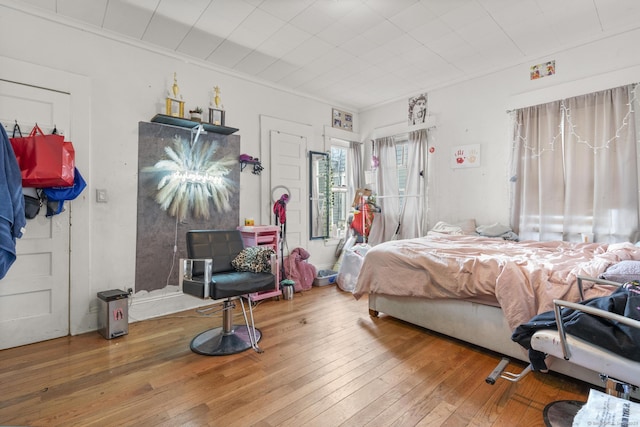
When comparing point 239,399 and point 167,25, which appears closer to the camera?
point 239,399

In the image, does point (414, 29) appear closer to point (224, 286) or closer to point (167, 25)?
point (167, 25)

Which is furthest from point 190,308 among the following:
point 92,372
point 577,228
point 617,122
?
point 617,122

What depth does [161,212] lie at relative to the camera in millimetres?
3189

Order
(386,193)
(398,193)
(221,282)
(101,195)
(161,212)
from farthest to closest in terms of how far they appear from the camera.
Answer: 1. (386,193)
2. (398,193)
3. (161,212)
4. (101,195)
5. (221,282)

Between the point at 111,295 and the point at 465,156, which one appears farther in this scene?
the point at 465,156

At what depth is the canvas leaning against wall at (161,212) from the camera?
10.1 ft

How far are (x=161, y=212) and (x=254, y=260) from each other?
1.25 metres

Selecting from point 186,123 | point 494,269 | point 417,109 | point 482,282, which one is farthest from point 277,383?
point 417,109

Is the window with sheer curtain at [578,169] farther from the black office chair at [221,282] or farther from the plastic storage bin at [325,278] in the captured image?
the black office chair at [221,282]

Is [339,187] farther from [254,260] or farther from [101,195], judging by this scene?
[101,195]

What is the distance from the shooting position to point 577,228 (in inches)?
122

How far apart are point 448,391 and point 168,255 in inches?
109

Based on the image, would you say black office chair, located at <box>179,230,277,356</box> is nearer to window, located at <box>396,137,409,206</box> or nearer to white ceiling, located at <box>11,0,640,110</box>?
white ceiling, located at <box>11,0,640,110</box>

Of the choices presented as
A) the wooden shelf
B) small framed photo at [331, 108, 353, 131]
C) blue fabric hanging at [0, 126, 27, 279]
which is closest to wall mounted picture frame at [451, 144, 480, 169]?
small framed photo at [331, 108, 353, 131]
